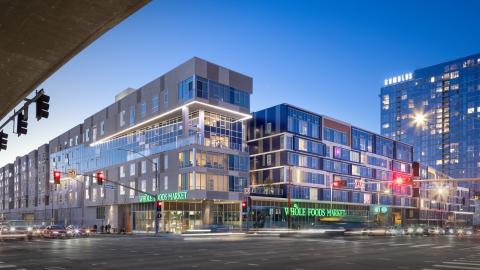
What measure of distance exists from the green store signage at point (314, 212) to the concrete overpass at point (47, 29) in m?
76.6

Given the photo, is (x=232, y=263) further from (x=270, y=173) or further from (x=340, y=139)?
(x=340, y=139)

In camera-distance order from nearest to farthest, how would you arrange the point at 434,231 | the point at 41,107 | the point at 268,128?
the point at 41,107, the point at 434,231, the point at 268,128

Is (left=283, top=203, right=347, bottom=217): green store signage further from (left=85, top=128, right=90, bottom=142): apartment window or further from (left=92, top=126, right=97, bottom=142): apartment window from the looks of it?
(left=85, top=128, right=90, bottom=142): apartment window

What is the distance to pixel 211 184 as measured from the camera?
2739 inches

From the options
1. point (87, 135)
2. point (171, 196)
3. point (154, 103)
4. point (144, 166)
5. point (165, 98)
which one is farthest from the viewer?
point (87, 135)

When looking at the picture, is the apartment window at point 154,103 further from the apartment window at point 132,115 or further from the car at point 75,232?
the car at point 75,232

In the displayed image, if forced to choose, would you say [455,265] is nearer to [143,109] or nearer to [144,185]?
[144,185]

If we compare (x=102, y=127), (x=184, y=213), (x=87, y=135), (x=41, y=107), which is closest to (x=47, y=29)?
(x=41, y=107)

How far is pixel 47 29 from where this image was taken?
13.5 m

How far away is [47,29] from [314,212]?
87.5 meters

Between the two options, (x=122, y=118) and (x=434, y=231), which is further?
(x=122, y=118)

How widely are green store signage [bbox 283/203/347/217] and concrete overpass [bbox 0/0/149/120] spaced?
251 ft

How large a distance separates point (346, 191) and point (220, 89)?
4689 cm

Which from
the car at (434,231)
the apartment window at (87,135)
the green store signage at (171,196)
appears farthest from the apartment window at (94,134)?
the car at (434,231)
